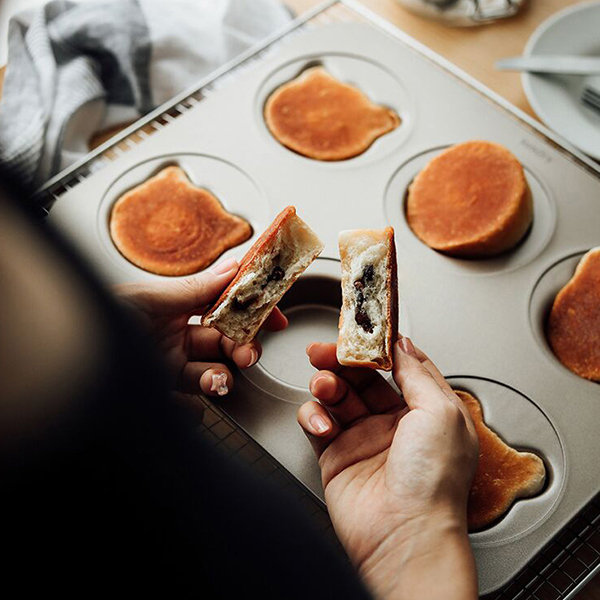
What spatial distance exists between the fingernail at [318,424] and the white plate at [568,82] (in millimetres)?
840

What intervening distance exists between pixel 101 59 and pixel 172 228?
1.87ft

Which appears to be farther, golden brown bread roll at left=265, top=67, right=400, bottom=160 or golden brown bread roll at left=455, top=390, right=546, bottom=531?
golden brown bread roll at left=265, top=67, right=400, bottom=160

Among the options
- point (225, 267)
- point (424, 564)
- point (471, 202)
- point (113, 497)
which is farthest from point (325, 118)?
point (113, 497)

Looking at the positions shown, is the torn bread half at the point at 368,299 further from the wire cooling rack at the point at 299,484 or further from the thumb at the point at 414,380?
the wire cooling rack at the point at 299,484

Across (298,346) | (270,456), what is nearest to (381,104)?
(298,346)

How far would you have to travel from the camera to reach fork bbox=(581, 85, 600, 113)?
153cm

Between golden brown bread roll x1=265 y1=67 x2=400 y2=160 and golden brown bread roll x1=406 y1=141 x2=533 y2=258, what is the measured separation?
0.52 feet

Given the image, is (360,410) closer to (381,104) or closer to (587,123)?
(381,104)

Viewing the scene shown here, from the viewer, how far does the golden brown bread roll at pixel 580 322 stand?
121 centimetres

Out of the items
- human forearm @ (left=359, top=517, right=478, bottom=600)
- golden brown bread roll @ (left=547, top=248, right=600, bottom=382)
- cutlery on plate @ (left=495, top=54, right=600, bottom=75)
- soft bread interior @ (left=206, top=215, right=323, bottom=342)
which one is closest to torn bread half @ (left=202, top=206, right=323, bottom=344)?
soft bread interior @ (left=206, top=215, right=323, bottom=342)

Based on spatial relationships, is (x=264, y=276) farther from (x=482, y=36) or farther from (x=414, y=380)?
(x=482, y=36)

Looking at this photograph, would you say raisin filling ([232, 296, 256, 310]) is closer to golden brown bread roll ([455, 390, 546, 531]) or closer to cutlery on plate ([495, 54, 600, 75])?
golden brown bread roll ([455, 390, 546, 531])

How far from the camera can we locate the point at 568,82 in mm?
1575

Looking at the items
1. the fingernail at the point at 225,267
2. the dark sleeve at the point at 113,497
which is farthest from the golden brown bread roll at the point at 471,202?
the dark sleeve at the point at 113,497
